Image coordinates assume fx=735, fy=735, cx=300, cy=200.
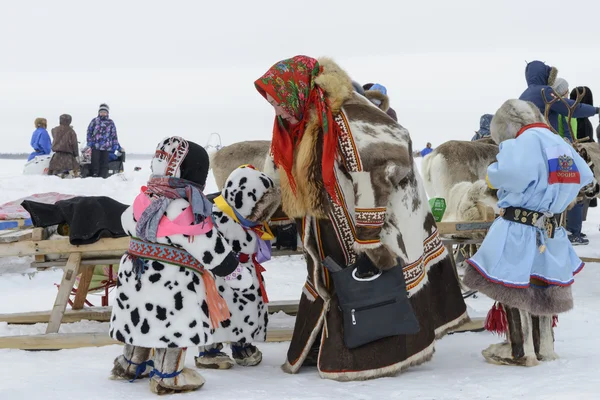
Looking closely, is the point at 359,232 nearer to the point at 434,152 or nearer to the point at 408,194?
the point at 408,194

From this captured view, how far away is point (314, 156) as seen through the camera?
3.55 metres

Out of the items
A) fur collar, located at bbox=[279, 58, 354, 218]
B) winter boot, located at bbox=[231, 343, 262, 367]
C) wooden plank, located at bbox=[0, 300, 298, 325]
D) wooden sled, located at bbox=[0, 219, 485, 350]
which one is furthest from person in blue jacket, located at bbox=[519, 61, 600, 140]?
wooden plank, located at bbox=[0, 300, 298, 325]

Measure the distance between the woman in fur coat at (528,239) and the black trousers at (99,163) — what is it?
11.6 meters

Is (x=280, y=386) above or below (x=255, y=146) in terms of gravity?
below

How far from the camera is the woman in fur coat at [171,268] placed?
3365 mm

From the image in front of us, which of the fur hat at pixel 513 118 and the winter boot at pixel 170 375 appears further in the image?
the fur hat at pixel 513 118

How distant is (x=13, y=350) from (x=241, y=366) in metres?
1.50

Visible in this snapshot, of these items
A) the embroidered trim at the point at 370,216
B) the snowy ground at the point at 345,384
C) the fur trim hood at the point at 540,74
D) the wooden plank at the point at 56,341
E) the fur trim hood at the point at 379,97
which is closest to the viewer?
the snowy ground at the point at 345,384

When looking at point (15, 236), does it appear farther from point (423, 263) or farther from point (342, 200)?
point (423, 263)

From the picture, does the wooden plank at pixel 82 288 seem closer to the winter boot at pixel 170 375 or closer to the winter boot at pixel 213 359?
the winter boot at pixel 213 359

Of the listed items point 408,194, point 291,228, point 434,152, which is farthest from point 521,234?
point 434,152

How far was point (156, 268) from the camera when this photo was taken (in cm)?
343

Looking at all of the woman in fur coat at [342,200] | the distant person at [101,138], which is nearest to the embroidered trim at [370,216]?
the woman in fur coat at [342,200]

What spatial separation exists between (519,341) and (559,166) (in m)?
0.93
